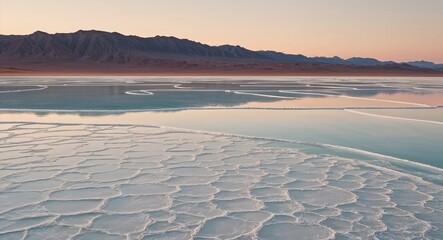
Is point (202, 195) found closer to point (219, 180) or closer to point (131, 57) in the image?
point (219, 180)

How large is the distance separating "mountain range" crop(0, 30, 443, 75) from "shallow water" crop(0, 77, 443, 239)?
62.6 m

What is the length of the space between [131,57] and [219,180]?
340ft

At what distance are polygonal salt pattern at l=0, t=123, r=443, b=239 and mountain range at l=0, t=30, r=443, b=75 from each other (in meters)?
64.3

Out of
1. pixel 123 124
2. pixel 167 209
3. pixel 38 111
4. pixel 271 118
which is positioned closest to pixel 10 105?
pixel 38 111

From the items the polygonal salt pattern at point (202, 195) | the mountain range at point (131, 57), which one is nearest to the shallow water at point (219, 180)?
the polygonal salt pattern at point (202, 195)

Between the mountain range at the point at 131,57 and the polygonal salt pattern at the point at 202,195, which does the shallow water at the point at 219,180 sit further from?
the mountain range at the point at 131,57

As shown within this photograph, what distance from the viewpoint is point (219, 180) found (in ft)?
13.8

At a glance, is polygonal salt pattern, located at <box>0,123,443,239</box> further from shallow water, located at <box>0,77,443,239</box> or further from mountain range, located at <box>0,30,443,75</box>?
mountain range, located at <box>0,30,443,75</box>

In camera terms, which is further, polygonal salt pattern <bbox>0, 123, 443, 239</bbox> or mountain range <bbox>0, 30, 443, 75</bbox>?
mountain range <bbox>0, 30, 443, 75</bbox>

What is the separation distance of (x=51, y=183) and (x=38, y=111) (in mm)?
6316

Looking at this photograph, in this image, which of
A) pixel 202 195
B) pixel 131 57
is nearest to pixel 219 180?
pixel 202 195

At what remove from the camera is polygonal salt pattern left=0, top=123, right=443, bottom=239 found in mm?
2982

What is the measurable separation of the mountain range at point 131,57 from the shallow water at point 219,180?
2464 inches

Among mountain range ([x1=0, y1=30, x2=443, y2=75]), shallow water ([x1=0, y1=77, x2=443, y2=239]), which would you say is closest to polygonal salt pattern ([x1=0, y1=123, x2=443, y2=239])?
shallow water ([x1=0, y1=77, x2=443, y2=239])
